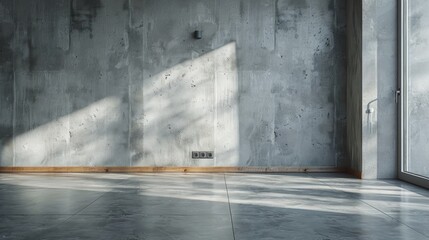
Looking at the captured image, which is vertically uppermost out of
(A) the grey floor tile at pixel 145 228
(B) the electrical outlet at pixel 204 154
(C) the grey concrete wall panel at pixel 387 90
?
(C) the grey concrete wall panel at pixel 387 90

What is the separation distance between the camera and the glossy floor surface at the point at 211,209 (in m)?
3.33

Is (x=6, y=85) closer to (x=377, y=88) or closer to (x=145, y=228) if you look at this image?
(x=145, y=228)

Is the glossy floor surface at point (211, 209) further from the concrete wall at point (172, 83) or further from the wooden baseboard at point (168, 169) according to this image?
the concrete wall at point (172, 83)

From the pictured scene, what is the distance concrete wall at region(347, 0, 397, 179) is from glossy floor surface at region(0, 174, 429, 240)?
20.9 inches

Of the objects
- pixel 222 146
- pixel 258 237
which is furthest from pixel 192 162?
pixel 258 237

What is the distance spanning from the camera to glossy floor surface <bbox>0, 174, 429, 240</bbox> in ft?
10.9

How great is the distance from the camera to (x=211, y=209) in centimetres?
425

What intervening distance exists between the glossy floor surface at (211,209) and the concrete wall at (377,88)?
53 centimetres

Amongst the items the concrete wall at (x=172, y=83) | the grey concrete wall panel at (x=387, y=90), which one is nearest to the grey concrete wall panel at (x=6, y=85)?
the concrete wall at (x=172, y=83)

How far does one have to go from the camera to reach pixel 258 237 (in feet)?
10.4

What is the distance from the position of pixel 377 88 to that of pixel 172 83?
3197 millimetres

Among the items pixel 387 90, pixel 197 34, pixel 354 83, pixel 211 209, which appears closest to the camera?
pixel 211 209

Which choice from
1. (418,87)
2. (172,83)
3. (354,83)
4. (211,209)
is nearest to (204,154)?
(172,83)

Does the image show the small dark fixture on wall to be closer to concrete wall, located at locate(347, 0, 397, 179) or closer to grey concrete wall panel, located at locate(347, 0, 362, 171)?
grey concrete wall panel, located at locate(347, 0, 362, 171)
